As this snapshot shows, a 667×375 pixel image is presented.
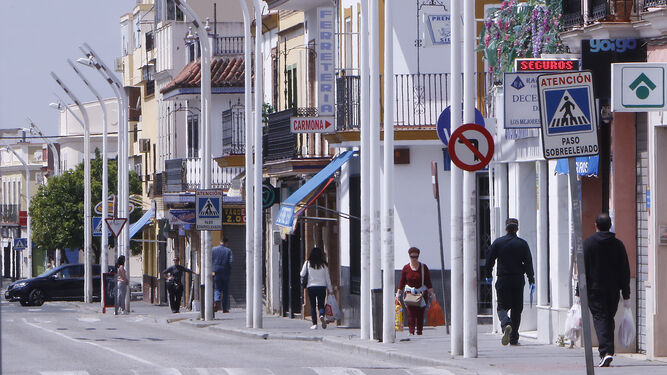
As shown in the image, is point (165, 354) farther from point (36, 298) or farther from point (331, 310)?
point (36, 298)

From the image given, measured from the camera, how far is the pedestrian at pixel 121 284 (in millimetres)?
42906

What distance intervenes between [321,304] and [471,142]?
1167cm

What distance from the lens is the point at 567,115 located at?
13.3 metres

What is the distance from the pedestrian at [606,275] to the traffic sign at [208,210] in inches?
666

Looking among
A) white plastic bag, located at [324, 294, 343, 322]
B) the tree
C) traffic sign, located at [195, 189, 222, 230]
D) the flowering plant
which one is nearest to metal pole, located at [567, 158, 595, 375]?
the flowering plant

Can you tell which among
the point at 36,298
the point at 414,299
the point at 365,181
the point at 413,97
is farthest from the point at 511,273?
the point at 36,298

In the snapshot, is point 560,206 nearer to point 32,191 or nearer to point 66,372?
point 66,372

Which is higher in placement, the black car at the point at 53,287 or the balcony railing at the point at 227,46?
the balcony railing at the point at 227,46

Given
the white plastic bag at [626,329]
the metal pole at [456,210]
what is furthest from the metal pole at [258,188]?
the white plastic bag at [626,329]

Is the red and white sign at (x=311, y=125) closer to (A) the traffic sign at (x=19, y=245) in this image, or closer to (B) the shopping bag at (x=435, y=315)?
(B) the shopping bag at (x=435, y=315)

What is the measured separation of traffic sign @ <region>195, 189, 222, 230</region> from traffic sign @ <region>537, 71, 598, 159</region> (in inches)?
790

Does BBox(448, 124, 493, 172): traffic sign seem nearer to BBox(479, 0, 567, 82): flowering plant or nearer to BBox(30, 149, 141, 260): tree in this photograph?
BBox(479, 0, 567, 82): flowering plant

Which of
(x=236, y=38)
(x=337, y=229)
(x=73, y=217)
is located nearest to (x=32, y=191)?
(x=73, y=217)

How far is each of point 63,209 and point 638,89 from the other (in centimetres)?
6002
